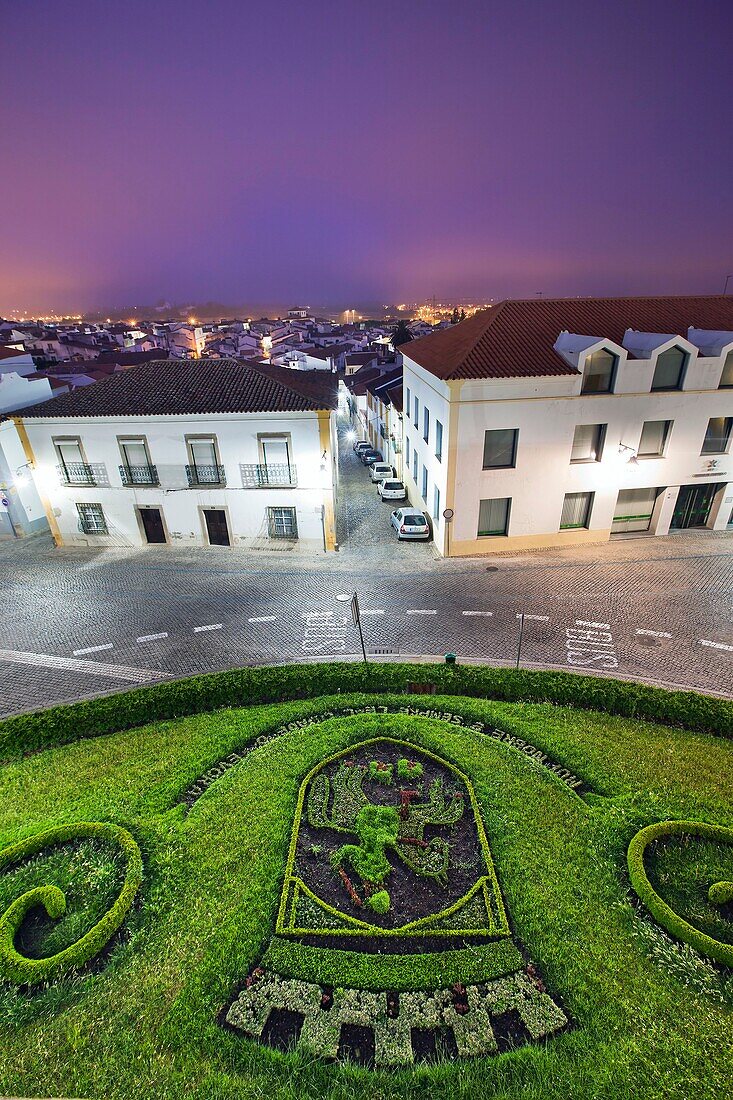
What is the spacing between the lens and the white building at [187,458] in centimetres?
2434

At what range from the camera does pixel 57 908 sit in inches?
365

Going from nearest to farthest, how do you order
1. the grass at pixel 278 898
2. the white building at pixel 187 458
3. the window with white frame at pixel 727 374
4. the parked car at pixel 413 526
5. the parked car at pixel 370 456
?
the grass at pixel 278 898, the window with white frame at pixel 727 374, the white building at pixel 187 458, the parked car at pixel 413 526, the parked car at pixel 370 456

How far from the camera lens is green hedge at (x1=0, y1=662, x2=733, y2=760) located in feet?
45.1

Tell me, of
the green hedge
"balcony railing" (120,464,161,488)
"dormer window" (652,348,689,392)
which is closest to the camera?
the green hedge

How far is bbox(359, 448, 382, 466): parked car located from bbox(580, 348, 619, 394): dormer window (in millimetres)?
21793

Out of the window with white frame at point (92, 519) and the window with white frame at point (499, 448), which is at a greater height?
the window with white frame at point (499, 448)

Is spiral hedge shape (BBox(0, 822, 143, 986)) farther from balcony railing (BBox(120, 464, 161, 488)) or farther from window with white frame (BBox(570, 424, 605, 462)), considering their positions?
window with white frame (BBox(570, 424, 605, 462))

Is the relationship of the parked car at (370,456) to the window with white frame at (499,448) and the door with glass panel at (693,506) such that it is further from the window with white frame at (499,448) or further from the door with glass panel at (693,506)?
the door with glass panel at (693,506)

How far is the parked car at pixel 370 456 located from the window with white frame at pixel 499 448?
1990 centimetres

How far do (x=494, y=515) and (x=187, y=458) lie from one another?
15.3 meters

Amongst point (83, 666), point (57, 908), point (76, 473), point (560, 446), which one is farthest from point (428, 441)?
point (57, 908)

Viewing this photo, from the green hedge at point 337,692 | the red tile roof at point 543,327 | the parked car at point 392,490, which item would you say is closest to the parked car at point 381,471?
the parked car at point 392,490

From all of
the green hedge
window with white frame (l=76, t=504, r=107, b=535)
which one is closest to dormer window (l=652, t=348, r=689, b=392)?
the green hedge

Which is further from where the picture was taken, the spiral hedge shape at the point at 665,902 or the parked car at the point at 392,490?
the parked car at the point at 392,490
